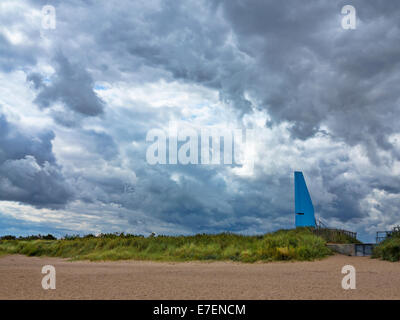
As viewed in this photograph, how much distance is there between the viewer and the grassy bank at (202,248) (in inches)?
673

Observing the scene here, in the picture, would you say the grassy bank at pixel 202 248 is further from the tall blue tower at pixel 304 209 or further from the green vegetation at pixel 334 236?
the tall blue tower at pixel 304 209

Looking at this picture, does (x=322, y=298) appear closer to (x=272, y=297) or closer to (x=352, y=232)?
(x=272, y=297)

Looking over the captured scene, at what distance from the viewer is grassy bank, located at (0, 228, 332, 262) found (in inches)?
673

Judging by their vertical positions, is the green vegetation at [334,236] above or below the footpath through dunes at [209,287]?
above

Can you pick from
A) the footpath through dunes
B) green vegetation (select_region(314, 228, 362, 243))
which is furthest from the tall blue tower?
the footpath through dunes

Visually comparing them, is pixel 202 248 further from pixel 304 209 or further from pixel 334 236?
pixel 304 209

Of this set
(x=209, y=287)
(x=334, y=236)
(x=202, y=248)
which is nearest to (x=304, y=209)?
(x=334, y=236)

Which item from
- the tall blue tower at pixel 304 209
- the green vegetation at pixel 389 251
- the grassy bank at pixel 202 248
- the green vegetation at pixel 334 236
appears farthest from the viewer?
the tall blue tower at pixel 304 209

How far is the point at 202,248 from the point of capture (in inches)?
774

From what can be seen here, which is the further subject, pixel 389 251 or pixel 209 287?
pixel 389 251

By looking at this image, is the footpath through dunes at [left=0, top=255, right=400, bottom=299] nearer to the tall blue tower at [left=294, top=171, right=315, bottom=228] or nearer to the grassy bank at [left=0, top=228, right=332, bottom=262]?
the grassy bank at [left=0, top=228, right=332, bottom=262]

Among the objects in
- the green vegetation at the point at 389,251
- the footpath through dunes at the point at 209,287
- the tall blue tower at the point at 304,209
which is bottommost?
the footpath through dunes at the point at 209,287

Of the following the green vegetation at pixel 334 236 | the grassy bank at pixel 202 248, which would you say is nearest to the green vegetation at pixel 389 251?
the grassy bank at pixel 202 248

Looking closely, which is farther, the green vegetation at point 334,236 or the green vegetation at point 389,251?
the green vegetation at point 334,236
